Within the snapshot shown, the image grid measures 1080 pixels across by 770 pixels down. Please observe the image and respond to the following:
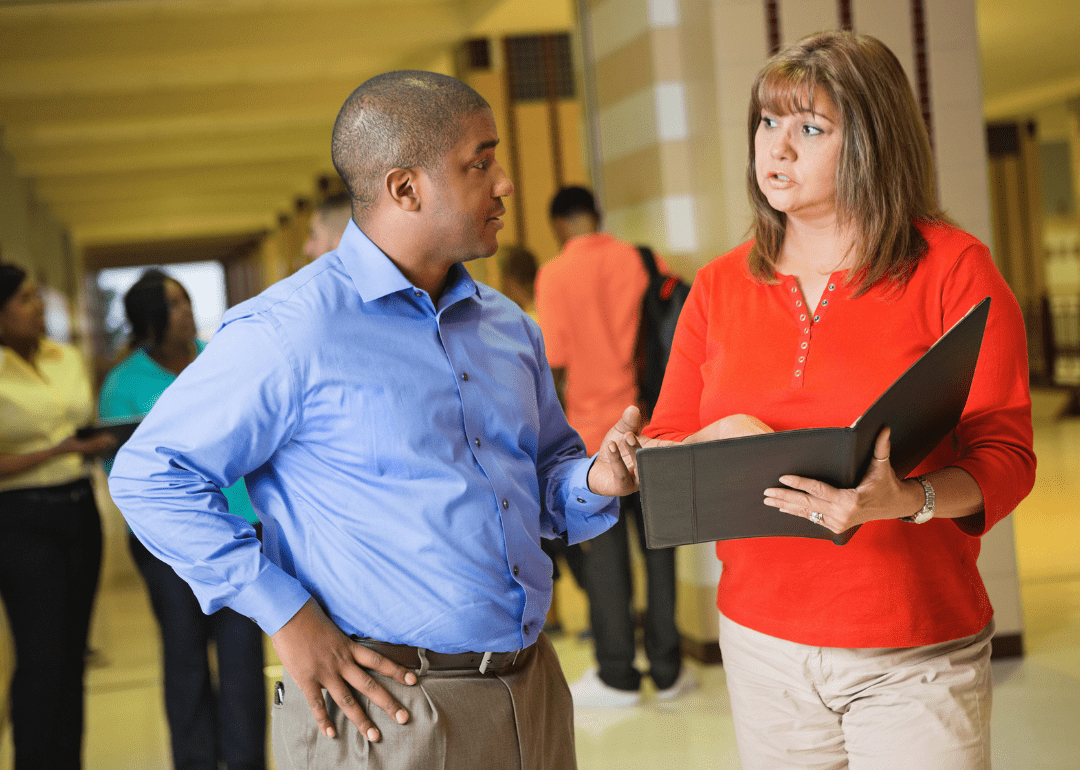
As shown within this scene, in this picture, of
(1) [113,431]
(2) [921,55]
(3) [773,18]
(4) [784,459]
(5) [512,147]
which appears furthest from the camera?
(5) [512,147]

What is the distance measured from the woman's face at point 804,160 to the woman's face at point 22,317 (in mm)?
2705

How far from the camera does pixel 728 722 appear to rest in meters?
3.62

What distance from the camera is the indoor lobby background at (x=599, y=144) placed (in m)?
3.86

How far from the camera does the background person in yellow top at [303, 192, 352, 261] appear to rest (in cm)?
307

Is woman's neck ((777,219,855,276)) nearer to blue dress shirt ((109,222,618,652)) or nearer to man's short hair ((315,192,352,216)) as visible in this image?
blue dress shirt ((109,222,618,652))

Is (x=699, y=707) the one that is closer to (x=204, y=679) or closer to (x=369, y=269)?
(x=204, y=679)

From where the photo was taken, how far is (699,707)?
3.77 m

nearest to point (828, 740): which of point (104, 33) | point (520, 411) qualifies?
point (520, 411)

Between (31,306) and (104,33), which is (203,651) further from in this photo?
(104,33)

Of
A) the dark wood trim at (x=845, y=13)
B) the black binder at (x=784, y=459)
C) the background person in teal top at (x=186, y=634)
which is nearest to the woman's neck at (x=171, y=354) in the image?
the background person in teal top at (x=186, y=634)

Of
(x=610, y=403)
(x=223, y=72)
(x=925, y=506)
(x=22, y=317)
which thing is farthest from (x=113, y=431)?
(x=223, y=72)

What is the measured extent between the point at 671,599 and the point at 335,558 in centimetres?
267

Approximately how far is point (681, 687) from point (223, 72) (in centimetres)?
663

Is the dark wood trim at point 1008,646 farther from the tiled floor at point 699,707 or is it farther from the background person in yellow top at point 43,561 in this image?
the background person in yellow top at point 43,561
